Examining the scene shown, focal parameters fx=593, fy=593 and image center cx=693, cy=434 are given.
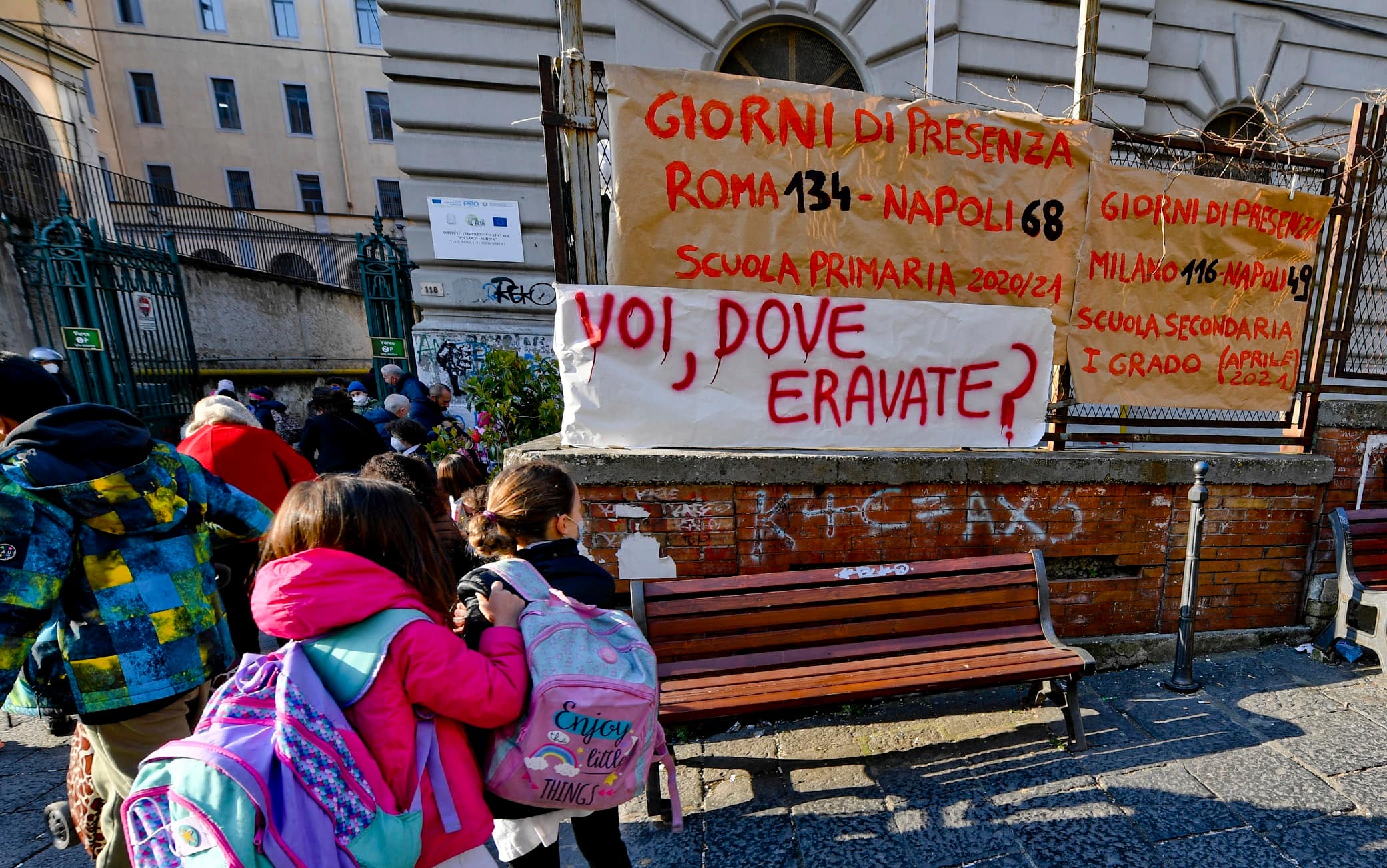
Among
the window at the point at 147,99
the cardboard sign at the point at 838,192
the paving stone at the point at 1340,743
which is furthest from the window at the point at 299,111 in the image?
the paving stone at the point at 1340,743

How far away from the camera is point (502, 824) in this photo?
1.73 metres

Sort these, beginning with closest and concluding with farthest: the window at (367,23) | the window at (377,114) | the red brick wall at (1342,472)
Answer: the red brick wall at (1342,472) → the window at (367,23) → the window at (377,114)

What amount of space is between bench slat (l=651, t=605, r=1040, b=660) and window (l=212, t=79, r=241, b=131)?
111 feet

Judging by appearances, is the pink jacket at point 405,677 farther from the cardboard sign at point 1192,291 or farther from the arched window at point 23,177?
the arched window at point 23,177

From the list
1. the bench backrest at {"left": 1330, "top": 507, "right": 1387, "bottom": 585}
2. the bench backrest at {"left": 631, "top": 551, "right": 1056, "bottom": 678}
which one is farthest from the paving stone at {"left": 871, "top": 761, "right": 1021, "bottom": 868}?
the bench backrest at {"left": 1330, "top": 507, "right": 1387, "bottom": 585}

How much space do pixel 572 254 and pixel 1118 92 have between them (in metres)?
8.45

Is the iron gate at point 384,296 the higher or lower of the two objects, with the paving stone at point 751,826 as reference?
higher

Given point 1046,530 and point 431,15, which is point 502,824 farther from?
point 431,15

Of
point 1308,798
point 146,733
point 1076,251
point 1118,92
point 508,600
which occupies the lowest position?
point 1308,798

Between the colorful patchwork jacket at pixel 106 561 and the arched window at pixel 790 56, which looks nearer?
the colorful patchwork jacket at pixel 106 561

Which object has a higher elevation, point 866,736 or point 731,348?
point 731,348

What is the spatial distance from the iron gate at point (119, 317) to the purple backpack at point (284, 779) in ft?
22.7

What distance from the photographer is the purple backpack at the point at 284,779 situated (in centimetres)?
108

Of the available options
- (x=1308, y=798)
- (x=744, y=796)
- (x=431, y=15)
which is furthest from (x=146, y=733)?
(x=431, y=15)
